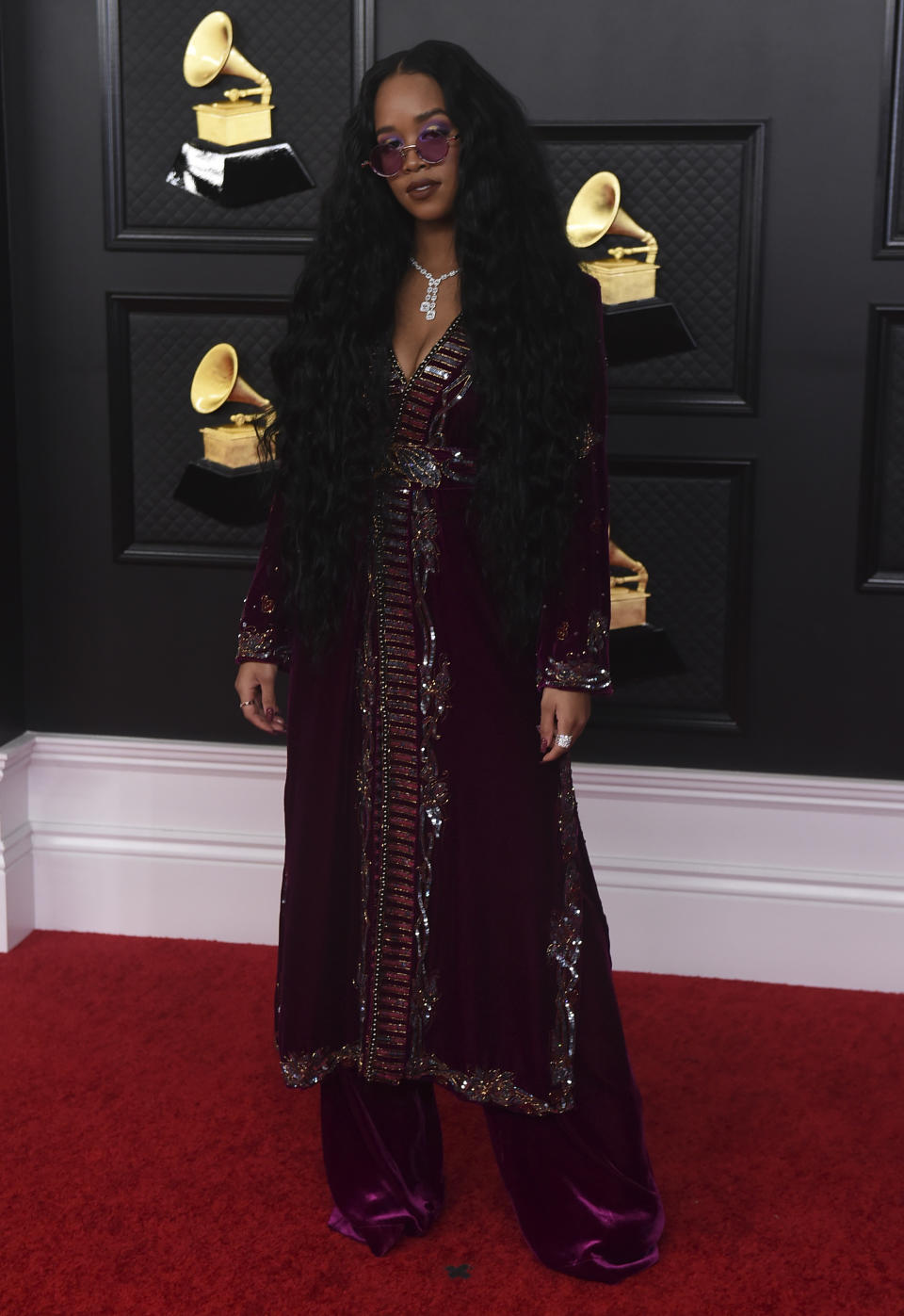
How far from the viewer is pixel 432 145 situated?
181 centimetres

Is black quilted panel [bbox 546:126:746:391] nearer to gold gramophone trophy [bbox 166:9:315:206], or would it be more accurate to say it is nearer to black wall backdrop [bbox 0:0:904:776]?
black wall backdrop [bbox 0:0:904:776]

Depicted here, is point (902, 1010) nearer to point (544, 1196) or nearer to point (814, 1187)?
point (814, 1187)

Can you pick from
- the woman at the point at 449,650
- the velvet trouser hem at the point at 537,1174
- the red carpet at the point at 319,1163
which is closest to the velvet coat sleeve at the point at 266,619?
the woman at the point at 449,650

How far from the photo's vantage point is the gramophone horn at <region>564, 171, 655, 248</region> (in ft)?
8.73

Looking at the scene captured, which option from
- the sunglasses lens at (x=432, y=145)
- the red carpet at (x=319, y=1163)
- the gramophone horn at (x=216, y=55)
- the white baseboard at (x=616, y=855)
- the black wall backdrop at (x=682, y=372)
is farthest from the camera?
the white baseboard at (x=616, y=855)

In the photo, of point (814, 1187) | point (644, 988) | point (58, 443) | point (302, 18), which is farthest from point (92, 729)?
point (814, 1187)

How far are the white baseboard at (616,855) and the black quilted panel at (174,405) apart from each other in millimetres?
480

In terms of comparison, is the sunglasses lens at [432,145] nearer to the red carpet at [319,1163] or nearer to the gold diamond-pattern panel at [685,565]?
the gold diamond-pattern panel at [685,565]

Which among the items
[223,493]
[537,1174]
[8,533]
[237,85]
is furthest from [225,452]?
[537,1174]

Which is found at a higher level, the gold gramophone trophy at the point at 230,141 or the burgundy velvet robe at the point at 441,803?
the gold gramophone trophy at the point at 230,141

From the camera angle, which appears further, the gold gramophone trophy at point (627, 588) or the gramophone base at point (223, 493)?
the gramophone base at point (223, 493)

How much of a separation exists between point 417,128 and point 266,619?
725mm

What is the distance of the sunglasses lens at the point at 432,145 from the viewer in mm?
1808

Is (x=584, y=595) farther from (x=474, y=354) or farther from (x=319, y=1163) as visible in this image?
(x=319, y=1163)
